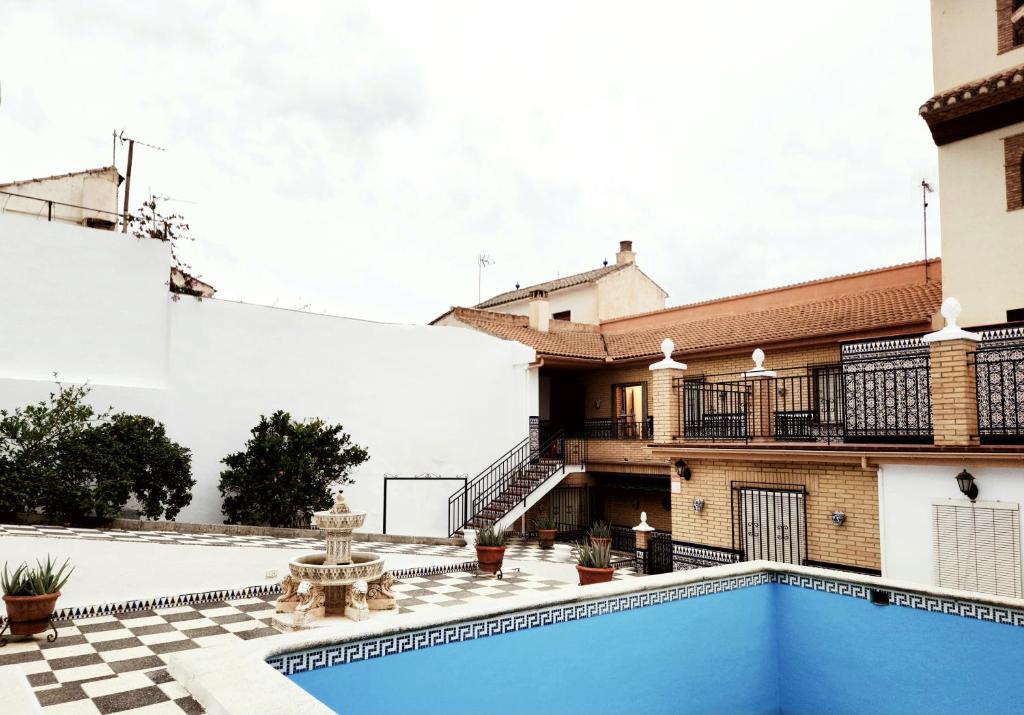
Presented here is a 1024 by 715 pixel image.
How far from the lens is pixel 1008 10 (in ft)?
37.5

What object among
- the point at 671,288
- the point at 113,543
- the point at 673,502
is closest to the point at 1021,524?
the point at 673,502

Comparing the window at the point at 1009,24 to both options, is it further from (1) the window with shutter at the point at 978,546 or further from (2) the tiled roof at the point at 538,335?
(2) the tiled roof at the point at 538,335

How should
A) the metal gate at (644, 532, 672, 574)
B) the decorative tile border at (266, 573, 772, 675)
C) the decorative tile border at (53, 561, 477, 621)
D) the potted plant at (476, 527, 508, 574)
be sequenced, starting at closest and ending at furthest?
1. the decorative tile border at (266, 573, 772, 675)
2. the decorative tile border at (53, 561, 477, 621)
3. the potted plant at (476, 527, 508, 574)
4. the metal gate at (644, 532, 672, 574)

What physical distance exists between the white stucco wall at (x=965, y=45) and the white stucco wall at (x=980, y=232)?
1256 millimetres

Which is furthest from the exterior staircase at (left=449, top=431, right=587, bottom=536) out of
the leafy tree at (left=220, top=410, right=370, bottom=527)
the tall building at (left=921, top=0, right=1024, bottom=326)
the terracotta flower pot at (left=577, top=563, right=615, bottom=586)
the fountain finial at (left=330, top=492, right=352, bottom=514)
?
the tall building at (left=921, top=0, right=1024, bottom=326)

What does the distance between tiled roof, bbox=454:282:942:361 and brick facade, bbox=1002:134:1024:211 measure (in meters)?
2.64

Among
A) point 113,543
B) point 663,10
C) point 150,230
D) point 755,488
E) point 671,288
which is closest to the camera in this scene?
point 113,543

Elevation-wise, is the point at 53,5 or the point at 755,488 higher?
the point at 53,5

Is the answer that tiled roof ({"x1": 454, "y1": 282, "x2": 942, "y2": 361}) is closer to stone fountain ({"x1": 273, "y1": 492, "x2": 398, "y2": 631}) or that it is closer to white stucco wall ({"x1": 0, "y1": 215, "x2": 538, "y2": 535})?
white stucco wall ({"x1": 0, "y1": 215, "x2": 538, "y2": 535})

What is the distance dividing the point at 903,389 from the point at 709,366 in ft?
27.1

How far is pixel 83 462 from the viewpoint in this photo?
11.2m

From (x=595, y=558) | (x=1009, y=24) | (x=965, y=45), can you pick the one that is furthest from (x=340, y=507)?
(x=1009, y=24)

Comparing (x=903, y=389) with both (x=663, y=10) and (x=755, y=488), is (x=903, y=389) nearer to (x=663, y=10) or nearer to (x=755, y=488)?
(x=755, y=488)

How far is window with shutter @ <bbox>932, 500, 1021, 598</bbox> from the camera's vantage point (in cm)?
708
